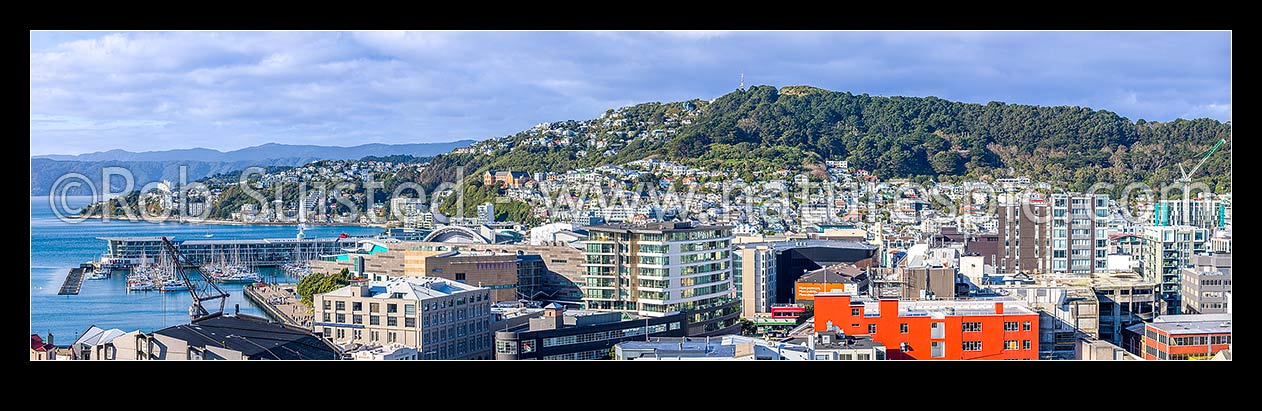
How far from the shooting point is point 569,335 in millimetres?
8781

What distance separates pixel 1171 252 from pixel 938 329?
7.19m

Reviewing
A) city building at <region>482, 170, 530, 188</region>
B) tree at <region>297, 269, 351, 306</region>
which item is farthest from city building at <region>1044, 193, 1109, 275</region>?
city building at <region>482, 170, 530, 188</region>

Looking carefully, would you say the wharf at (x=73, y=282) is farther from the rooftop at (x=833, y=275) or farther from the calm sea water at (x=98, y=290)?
the rooftop at (x=833, y=275)

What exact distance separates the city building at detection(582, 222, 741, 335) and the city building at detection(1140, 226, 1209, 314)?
457cm

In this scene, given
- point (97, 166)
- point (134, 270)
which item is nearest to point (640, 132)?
point (97, 166)

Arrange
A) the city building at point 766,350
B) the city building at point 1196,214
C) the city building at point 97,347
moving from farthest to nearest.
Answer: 1. the city building at point 1196,214
2. the city building at point 97,347
3. the city building at point 766,350

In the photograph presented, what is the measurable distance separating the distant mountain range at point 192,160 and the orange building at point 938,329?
3160 centimetres

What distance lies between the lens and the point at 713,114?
41.5 metres

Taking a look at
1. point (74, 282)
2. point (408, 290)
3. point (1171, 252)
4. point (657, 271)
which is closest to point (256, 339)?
point (408, 290)

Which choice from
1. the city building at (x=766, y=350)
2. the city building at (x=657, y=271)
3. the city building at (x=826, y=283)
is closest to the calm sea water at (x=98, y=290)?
the city building at (x=766, y=350)

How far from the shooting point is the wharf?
2030cm

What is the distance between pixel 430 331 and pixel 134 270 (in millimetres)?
16035

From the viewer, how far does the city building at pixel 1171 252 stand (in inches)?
520

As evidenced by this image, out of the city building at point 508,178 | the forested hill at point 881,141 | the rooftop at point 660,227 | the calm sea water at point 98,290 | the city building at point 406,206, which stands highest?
the forested hill at point 881,141
